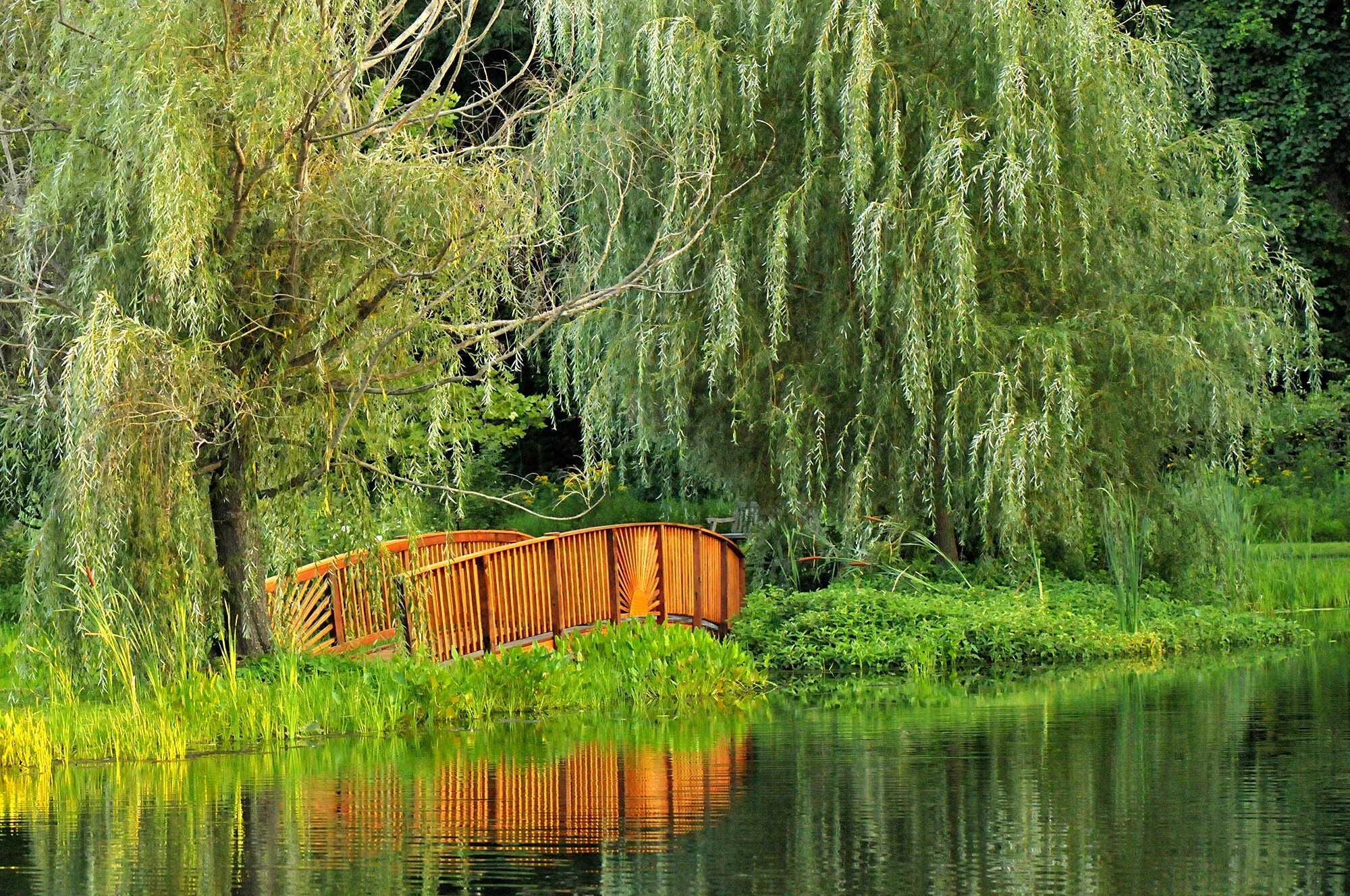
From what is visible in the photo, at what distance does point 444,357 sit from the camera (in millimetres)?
14414

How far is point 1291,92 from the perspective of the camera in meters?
34.2

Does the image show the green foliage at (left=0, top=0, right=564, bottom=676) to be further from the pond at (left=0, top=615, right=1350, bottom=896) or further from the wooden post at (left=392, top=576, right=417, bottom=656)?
the pond at (left=0, top=615, right=1350, bottom=896)

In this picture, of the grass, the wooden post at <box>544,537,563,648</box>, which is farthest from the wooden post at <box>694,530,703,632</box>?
the grass

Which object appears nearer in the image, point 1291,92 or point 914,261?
point 914,261

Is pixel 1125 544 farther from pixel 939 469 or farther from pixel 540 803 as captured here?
pixel 540 803

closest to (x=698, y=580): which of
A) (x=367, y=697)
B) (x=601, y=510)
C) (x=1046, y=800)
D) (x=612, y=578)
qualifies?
(x=612, y=578)

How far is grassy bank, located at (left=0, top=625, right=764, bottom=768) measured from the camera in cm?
1191

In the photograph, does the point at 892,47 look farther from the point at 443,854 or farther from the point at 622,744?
the point at 443,854

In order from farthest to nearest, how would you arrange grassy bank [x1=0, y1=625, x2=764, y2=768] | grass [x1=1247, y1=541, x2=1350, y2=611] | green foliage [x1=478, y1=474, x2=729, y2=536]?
green foliage [x1=478, y1=474, x2=729, y2=536] → grass [x1=1247, y1=541, x2=1350, y2=611] → grassy bank [x1=0, y1=625, x2=764, y2=768]

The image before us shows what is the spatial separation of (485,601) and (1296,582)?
12807 mm

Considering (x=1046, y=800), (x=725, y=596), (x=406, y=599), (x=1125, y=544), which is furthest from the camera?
(x=1125, y=544)

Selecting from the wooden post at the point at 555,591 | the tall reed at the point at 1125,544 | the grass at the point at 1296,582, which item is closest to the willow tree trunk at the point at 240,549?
the wooden post at the point at 555,591

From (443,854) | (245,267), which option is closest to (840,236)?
(245,267)

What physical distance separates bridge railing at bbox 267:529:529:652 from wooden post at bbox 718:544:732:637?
5.11 metres
